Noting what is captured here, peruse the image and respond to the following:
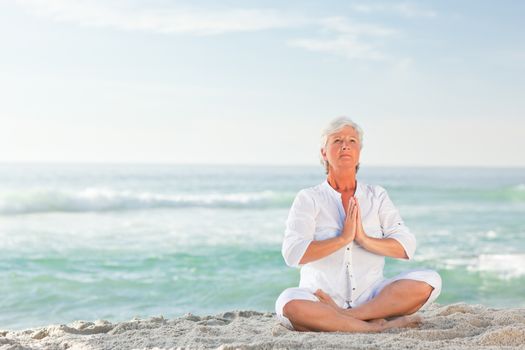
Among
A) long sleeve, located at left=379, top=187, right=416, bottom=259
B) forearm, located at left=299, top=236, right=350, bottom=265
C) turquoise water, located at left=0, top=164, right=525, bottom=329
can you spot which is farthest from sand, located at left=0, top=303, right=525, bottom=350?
turquoise water, located at left=0, top=164, right=525, bottom=329

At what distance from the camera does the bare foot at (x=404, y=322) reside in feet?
12.4

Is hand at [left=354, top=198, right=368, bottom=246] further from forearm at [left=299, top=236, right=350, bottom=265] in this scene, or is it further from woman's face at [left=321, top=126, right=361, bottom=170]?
woman's face at [left=321, top=126, right=361, bottom=170]

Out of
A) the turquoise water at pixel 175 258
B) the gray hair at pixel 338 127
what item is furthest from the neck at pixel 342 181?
the turquoise water at pixel 175 258

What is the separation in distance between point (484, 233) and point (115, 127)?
25.1m

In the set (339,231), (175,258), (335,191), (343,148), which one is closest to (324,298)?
(339,231)

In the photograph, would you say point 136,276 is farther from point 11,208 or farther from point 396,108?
point 396,108

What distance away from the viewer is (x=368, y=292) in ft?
12.7

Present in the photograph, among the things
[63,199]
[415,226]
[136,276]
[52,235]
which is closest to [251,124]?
[63,199]

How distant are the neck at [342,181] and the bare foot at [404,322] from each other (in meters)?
0.77

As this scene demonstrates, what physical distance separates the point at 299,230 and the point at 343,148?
520 mm

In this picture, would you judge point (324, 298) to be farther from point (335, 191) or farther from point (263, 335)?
point (335, 191)

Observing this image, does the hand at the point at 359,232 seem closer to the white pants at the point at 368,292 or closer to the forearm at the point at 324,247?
the forearm at the point at 324,247

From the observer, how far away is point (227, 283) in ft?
24.8

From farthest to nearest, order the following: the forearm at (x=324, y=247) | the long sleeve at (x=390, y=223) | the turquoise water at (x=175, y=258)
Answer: the turquoise water at (x=175, y=258) < the long sleeve at (x=390, y=223) < the forearm at (x=324, y=247)
